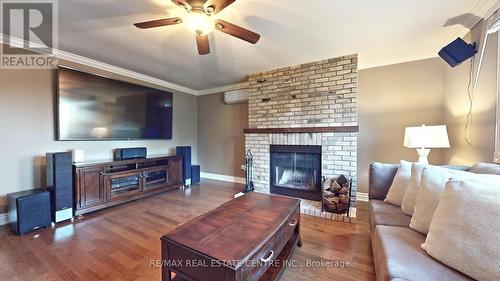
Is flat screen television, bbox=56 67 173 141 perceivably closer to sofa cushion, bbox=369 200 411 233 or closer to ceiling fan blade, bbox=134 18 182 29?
ceiling fan blade, bbox=134 18 182 29

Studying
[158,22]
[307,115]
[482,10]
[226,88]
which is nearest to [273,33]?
[158,22]

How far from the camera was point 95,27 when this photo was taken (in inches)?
83.0

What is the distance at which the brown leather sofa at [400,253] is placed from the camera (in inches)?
34.8

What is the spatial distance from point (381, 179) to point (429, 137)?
27.7 inches

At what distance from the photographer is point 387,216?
156 cm

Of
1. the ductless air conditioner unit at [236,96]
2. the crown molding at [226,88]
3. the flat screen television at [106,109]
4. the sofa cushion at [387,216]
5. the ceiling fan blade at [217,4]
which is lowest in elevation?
the sofa cushion at [387,216]

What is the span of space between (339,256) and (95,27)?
345 centimetres

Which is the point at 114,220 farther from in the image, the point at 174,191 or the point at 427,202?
the point at 427,202

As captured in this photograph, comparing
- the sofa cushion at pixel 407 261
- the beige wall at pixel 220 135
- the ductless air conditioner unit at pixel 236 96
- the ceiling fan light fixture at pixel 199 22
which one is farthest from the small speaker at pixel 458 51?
the beige wall at pixel 220 135

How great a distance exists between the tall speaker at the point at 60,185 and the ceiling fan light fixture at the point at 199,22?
225cm

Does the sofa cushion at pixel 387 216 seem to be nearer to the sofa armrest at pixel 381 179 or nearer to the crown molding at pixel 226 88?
the sofa armrest at pixel 381 179

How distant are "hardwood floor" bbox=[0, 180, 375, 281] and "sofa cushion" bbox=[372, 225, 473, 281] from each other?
0.52 meters

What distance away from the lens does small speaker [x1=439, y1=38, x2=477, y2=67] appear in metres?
1.97

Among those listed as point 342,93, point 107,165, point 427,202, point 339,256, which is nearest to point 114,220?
point 107,165
